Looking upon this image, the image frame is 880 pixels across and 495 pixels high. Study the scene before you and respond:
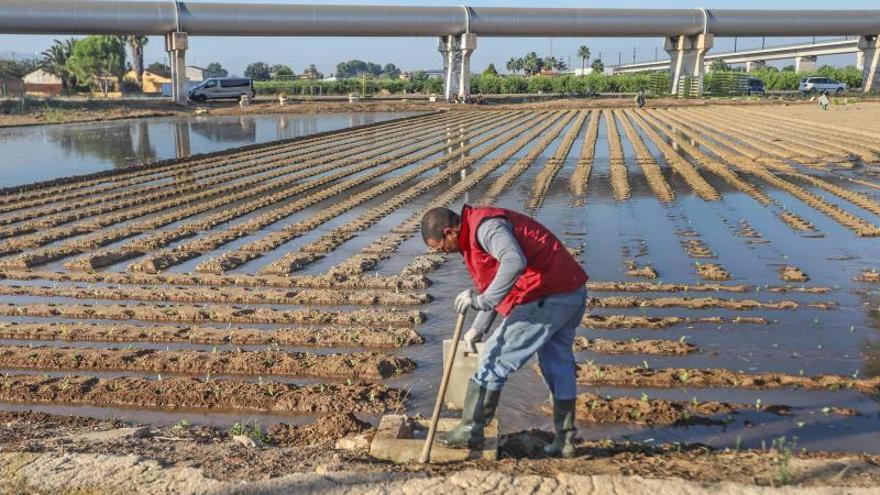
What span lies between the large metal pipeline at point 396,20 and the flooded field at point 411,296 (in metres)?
23.2

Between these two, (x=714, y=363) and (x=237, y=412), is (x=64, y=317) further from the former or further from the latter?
(x=714, y=363)

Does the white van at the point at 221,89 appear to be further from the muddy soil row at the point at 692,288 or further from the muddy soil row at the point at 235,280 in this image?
the muddy soil row at the point at 692,288

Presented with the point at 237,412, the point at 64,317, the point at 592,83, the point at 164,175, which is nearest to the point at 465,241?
the point at 237,412

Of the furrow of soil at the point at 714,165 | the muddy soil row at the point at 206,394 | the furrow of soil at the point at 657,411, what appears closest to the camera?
the furrow of soil at the point at 657,411

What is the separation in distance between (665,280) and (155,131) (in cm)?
2493

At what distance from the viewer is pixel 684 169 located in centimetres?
1612

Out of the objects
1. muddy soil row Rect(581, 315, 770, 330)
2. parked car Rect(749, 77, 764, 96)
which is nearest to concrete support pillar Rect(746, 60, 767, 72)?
parked car Rect(749, 77, 764, 96)

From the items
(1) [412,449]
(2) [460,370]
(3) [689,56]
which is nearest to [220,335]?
(2) [460,370]

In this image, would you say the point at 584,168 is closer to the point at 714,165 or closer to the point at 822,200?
the point at 714,165

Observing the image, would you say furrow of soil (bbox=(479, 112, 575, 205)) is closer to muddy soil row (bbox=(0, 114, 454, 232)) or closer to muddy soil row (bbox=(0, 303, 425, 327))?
muddy soil row (bbox=(0, 114, 454, 232))

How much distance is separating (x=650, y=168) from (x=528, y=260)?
13.5 meters

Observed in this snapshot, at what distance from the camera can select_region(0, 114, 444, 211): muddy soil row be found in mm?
13805

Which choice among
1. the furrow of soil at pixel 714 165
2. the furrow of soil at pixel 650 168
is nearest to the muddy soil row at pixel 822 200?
the furrow of soil at pixel 714 165

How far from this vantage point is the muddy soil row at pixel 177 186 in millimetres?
11867
